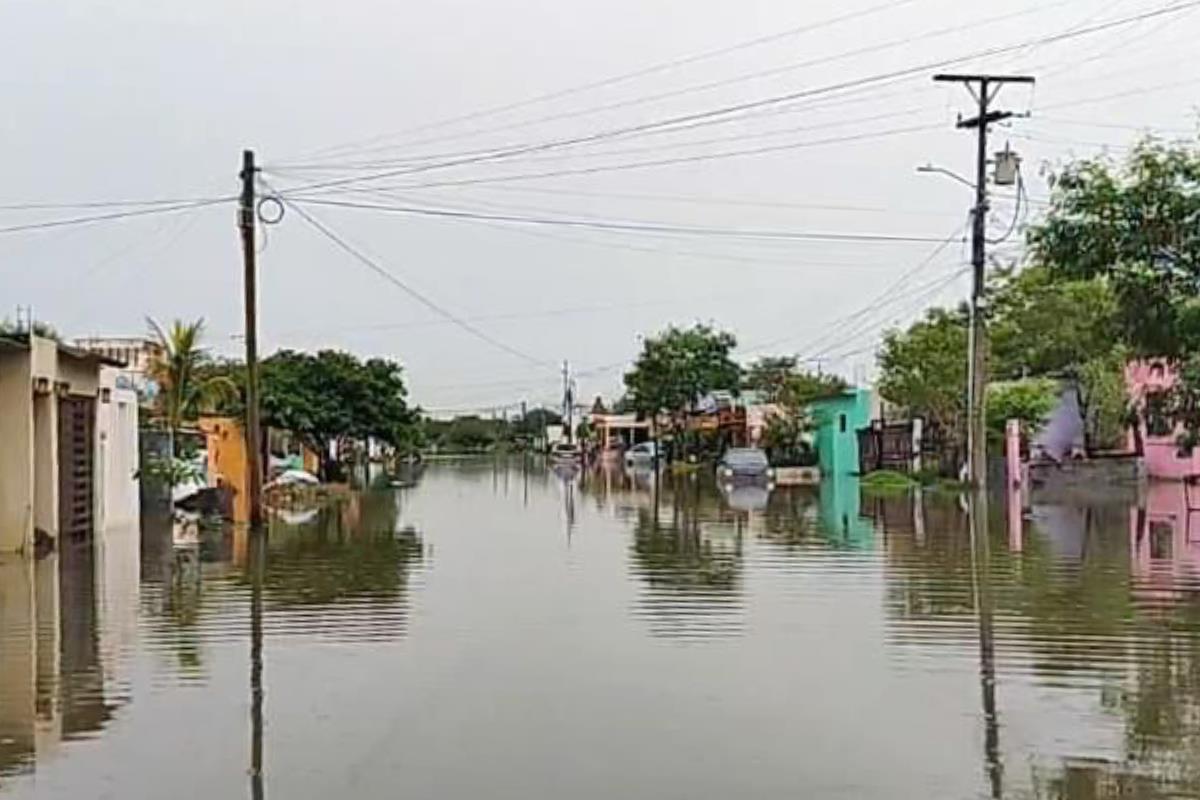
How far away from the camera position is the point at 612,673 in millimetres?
14141

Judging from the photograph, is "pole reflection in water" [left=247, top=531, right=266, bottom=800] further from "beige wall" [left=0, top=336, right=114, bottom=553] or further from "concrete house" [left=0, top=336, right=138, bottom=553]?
"concrete house" [left=0, top=336, right=138, bottom=553]

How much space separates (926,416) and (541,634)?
151ft

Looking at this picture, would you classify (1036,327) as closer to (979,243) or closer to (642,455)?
(979,243)

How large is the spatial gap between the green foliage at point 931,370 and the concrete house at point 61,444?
2825 centimetres

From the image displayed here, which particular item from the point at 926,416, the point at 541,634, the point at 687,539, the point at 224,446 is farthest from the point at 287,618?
the point at 926,416

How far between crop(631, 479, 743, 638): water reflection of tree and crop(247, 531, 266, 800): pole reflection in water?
370 cm

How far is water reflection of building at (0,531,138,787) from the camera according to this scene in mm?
11773

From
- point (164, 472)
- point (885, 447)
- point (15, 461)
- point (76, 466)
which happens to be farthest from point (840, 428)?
point (15, 461)

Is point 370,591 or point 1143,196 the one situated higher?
point 1143,196

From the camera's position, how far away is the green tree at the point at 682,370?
333 ft

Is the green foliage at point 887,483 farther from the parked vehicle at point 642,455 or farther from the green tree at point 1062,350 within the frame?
the parked vehicle at point 642,455

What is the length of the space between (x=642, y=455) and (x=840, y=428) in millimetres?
33547

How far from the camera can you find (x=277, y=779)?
10.0 meters

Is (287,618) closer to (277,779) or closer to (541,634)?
(541,634)
